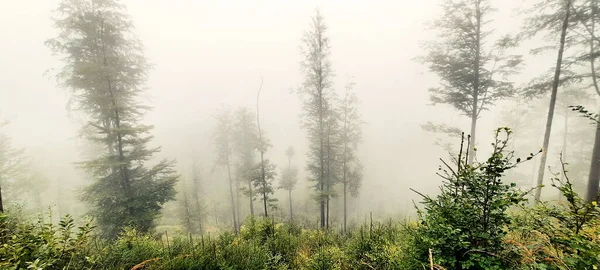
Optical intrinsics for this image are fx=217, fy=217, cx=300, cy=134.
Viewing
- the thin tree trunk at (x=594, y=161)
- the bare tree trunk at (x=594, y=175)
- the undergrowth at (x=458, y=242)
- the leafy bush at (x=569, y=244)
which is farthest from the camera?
the bare tree trunk at (x=594, y=175)

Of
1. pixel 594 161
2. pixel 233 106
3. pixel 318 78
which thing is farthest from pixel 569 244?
pixel 233 106

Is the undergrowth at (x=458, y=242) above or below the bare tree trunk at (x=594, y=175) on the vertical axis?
above

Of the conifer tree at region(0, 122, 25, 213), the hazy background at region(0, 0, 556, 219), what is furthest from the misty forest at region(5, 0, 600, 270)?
the hazy background at region(0, 0, 556, 219)

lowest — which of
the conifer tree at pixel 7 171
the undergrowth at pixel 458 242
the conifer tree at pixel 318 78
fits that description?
the conifer tree at pixel 7 171

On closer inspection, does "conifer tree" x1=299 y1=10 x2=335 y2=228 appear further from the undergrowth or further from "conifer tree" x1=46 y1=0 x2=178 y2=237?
the undergrowth

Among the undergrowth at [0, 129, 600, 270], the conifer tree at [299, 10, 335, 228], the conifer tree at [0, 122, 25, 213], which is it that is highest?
the conifer tree at [299, 10, 335, 228]

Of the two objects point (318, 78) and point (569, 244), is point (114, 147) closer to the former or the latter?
point (318, 78)

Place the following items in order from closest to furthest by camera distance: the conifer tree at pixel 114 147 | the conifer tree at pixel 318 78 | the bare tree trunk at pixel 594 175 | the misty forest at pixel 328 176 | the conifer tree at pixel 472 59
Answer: the misty forest at pixel 328 176, the bare tree trunk at pixel 594 175, the conifer tree at pixel 114 147, the conifer tree at pixel 472 59, the conifer tree at pixel 318 78

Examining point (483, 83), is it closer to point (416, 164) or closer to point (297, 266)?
point (297, 266)

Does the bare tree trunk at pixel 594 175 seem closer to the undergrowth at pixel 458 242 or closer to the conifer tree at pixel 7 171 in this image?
the undergrowth at pixel 458 242

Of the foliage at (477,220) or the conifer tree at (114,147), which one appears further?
the conifer tree at (114,147)

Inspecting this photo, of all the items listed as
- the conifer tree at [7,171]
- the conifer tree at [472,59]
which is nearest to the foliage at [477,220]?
the conifer tree at [472,59]

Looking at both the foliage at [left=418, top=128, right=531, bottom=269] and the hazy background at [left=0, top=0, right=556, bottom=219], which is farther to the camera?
the hazy background at [left=0, top=0, right=556, bottom=219]

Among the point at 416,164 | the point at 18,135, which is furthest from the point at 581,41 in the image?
the point at 18,135
